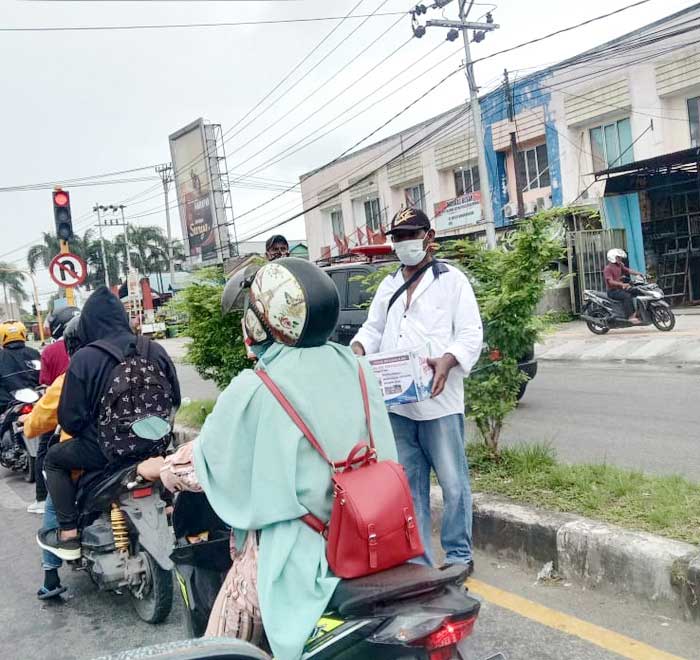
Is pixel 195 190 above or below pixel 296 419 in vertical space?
above

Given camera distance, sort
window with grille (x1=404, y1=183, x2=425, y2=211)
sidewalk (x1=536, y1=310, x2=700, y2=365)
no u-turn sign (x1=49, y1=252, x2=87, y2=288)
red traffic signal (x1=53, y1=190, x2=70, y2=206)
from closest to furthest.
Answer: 1. no u-turn sign (x1=49, y1=252, x2=87, y2=288)
2. red traffic signal (x1=53, y1=190, x2=70, y2=206)
3. sidewalk (x1=536, y1=310, x2=700, y2=365)
4. window with grille (x1=404, y1=183, x2=425, y2=211)

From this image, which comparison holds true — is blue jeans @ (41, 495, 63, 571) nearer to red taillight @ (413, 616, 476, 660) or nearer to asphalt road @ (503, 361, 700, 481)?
red taillight @ (413, 616, 476, 660)

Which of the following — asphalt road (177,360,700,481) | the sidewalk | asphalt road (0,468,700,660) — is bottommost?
asphalt road (177,360,700,481)

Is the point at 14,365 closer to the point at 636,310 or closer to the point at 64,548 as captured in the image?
the point at 64,548

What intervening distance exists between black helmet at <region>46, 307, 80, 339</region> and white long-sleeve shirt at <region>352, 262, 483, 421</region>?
3.62 m

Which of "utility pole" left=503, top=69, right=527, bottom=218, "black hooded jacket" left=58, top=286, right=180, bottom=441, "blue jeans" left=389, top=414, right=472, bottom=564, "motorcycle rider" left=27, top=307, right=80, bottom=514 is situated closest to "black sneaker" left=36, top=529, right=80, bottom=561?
"black hooded jacket" left=58, top=286, right=180, bottom=441

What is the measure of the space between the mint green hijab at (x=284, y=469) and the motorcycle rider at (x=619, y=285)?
1235 cm

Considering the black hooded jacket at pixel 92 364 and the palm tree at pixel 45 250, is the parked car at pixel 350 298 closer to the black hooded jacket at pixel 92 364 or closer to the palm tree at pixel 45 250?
the black hooded jacket at pixel 92 364

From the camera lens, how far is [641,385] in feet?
30.1

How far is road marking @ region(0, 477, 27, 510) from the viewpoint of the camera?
6598mm

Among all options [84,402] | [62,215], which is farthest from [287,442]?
[62,215]

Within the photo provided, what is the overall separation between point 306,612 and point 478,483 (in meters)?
2.80

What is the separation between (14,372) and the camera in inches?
292

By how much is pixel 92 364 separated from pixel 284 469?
7.36 ft
